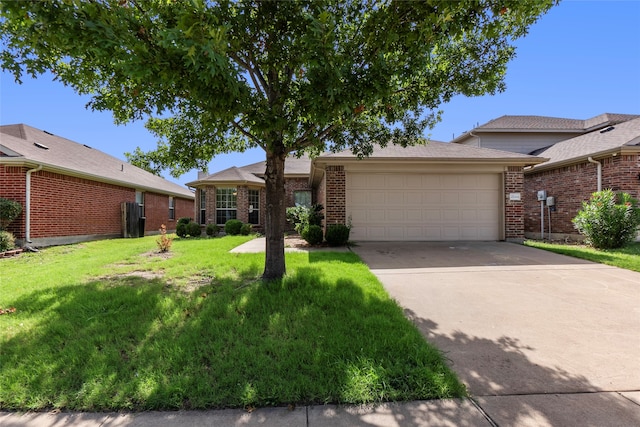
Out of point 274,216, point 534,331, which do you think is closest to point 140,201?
point 274,216

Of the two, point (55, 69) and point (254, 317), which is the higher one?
point (55, 69)

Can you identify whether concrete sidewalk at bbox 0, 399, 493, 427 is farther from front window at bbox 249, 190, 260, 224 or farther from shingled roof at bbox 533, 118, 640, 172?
front window at bbox 249, 190, 260, 224

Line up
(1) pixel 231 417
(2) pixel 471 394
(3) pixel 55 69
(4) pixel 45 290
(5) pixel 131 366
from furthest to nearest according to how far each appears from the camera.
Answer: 1. (4) pixel 45 290
2. (3) pixel 55 69
3. (5) pixel 131 366
4. (2) pixel 471 394
5. (1) pixel 231 417

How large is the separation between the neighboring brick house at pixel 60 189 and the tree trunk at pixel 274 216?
9794 mm

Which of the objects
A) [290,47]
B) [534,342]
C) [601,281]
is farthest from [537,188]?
[290,47]

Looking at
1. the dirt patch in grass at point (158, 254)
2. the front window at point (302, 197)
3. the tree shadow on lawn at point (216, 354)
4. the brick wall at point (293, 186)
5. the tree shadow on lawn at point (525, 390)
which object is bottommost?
the tree shadow on lawn at point (525, 390)

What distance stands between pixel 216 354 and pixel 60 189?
12.4 m

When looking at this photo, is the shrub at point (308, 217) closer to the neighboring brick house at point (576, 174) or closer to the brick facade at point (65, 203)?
the brick facade at point (65, 203)

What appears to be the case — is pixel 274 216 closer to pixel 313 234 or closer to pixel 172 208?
pixel 313 234

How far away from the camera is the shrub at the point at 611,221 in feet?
27.6

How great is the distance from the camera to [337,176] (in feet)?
32.3

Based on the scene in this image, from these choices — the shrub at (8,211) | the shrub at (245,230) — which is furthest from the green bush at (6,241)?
the shrub at (245,230)

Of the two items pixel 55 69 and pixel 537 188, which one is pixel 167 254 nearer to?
pixel 55 69

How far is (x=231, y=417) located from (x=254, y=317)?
1.51m
